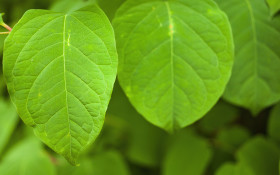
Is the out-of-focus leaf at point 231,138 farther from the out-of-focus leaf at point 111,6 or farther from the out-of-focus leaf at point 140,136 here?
the out-of-focus leaf at point 111,6

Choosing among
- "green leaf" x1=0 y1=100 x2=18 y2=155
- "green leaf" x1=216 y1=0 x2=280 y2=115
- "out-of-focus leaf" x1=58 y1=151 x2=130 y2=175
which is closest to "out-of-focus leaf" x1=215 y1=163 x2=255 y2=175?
"green leaf" x1=216 y1=0 x2=280 y2=115

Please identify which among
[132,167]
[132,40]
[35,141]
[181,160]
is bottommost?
[132,167]

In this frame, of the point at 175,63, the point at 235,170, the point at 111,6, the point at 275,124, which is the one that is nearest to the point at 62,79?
the point at 175,63

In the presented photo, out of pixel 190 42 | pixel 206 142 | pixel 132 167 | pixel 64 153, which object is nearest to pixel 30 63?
pixel 64 153

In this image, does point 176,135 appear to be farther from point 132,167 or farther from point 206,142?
point 132,167

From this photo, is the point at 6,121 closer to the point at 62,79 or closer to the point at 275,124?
the point at 62,79

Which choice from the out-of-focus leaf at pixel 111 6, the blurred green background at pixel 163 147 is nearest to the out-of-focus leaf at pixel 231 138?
the blurred green background at pixel 163 147
